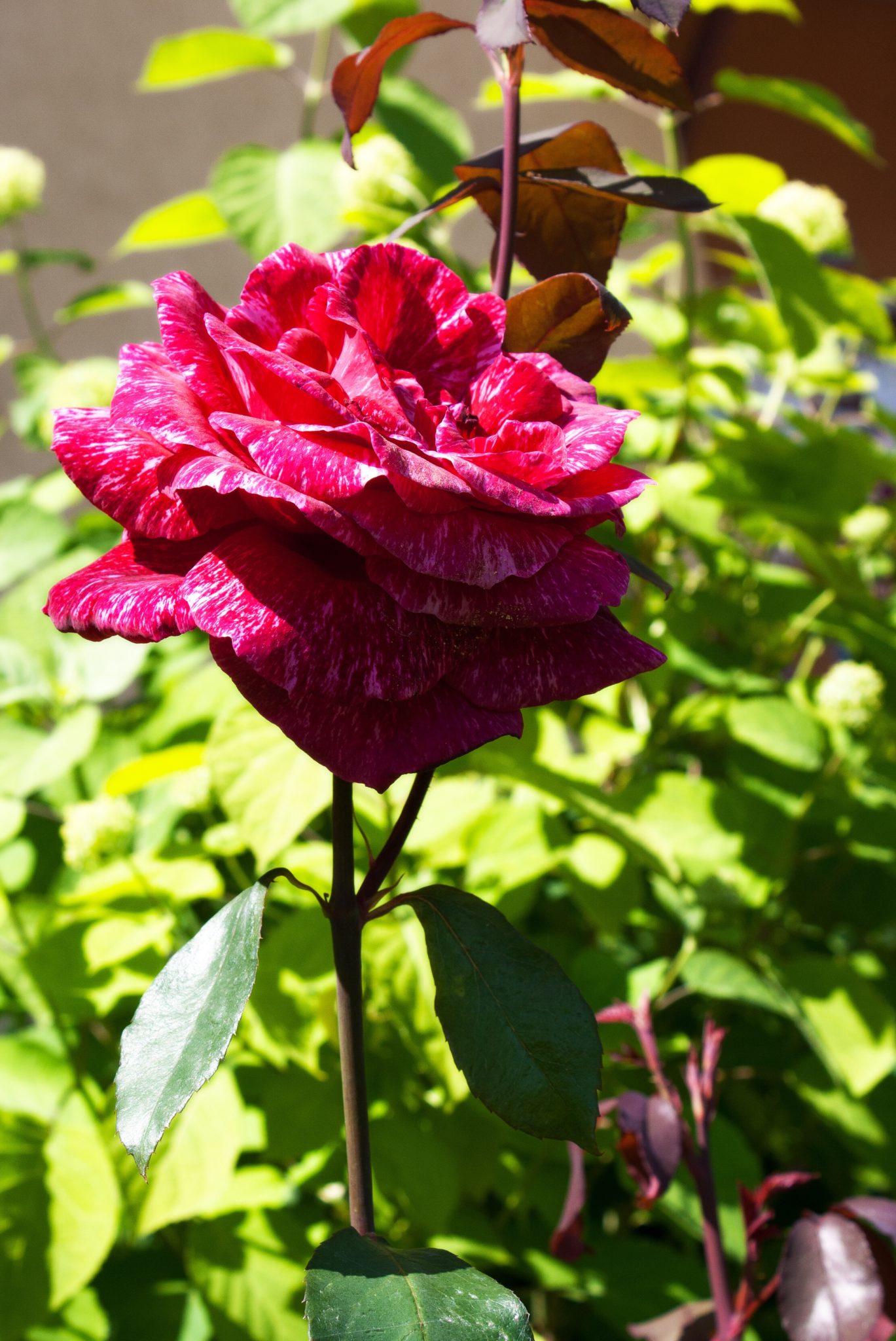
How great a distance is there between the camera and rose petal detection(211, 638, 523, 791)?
24 centimetres

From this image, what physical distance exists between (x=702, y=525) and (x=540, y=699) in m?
0.63

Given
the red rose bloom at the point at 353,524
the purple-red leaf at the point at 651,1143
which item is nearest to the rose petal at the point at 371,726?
the red rose bloom at the point at 353,524

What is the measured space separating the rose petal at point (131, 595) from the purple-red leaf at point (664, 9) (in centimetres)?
20

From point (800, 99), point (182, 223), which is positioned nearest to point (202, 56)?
point (182, 223)

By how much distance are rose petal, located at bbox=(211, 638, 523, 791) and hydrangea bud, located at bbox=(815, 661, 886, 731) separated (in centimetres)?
67

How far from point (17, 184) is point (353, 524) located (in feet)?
4.25

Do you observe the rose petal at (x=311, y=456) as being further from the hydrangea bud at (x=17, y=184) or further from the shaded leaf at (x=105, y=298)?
the hydrangea bud at (x=17, y=184)

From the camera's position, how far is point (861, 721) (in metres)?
0.85

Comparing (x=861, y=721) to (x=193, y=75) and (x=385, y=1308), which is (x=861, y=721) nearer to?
(x=385, y=1308)

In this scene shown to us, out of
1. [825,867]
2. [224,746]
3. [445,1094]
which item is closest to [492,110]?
[825,867]

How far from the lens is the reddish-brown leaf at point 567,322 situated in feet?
1.05

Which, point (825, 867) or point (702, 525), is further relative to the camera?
point (825, 867)

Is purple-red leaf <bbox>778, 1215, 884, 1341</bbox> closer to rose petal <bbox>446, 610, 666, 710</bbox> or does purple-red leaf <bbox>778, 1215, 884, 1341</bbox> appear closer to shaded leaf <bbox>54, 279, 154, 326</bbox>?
rose petal <bbox>446, 610, 666, 710</bbox>

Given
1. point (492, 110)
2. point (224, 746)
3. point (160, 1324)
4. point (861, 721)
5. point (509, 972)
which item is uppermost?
point (492, 110)
